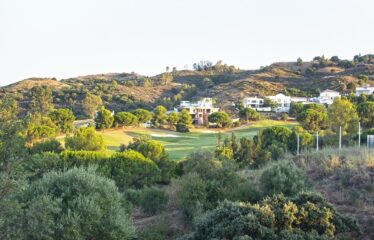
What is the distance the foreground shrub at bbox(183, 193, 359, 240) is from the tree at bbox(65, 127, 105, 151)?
22.4m

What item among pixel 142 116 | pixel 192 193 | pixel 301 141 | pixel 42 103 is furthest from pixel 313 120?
pixel 42 103

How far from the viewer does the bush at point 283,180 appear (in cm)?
1462

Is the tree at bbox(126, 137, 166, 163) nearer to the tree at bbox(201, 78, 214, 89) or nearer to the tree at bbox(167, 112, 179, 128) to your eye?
the tree at bbox(167, 112, 179, 128)

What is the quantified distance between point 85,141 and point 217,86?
233 ft

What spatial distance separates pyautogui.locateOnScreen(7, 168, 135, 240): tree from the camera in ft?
36.8

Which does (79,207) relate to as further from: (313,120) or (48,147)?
(313,120)

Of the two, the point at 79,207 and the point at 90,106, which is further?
the point at 90,106

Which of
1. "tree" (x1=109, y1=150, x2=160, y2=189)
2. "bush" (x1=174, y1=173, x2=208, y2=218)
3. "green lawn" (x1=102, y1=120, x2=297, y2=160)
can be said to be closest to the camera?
"bush" (x1=174, y1=173, x2=208, y2=218)

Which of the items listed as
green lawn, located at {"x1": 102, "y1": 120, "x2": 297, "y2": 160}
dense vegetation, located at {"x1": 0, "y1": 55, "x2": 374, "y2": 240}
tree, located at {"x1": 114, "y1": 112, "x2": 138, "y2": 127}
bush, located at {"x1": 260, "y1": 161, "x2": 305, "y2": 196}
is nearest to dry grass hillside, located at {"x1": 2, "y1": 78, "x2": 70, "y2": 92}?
tree, located at {"x1": 114, "y1": 112, "x2": 138, "y2": 127}

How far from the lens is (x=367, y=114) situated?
42.6m

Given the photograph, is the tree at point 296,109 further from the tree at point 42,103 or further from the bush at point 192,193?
the bush at point 192,193

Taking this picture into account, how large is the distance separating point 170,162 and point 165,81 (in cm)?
8256

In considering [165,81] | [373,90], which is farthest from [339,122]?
[165,81]

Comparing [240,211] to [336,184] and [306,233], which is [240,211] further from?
Answer: [336,184]
